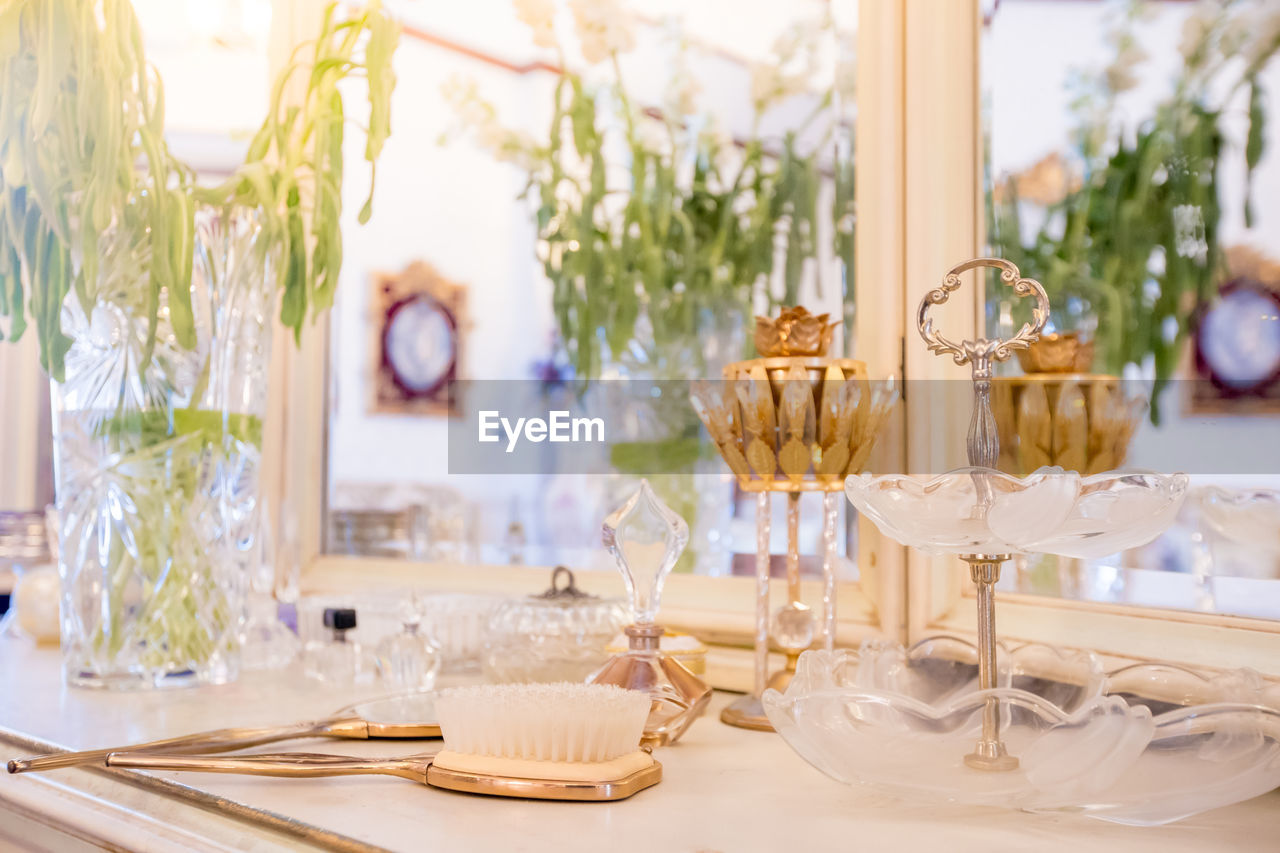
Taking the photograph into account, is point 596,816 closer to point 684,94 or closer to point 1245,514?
point 1245,514

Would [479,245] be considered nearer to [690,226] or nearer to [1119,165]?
[690,226]

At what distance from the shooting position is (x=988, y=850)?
0.45 metres

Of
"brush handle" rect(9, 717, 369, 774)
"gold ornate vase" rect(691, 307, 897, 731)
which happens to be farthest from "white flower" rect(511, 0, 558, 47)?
"brush handle" rect(9, 717, 369, 774)

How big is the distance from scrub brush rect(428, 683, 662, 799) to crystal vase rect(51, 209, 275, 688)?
15.9 inches

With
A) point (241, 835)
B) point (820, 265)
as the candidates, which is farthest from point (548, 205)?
A: point (241, 835)

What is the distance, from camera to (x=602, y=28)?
1.01 m

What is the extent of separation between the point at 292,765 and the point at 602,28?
28.7 inches

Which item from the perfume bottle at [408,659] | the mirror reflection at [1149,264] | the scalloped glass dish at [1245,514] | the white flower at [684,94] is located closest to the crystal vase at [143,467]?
the perfume bottle at [408,659]

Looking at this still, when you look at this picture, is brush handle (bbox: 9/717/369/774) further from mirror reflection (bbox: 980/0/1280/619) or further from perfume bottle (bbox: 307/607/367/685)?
mirror reflection (bbox: 980/0/1280/619)

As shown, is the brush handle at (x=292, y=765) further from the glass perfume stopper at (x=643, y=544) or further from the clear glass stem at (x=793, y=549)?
the clear glass stem at (x=793, y=549)

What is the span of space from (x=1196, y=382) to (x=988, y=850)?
36cm

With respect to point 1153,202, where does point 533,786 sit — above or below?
below

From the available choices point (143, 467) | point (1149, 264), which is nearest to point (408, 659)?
point (143, 467)

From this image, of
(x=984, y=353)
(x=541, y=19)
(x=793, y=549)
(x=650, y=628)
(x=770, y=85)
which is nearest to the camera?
(x=984, y=353)
